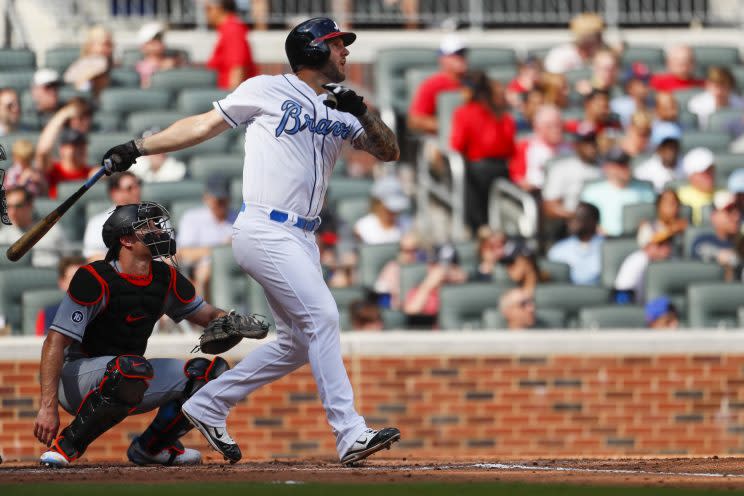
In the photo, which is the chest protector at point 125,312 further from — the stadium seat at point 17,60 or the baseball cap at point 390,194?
the stadium seat at point 17,60

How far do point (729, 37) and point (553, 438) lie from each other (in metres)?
7.55

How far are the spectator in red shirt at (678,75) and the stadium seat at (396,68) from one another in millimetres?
2052

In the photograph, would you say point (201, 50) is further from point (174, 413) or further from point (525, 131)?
point (174, 413)

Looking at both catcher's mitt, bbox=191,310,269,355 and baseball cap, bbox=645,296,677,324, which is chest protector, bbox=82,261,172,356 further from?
A: baseball cap, bbox=645,296,677,324

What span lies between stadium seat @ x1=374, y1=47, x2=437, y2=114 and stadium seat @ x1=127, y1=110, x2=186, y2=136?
81.8 inches

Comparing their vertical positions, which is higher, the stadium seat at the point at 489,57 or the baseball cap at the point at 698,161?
the stadium seat at the point at 489,57

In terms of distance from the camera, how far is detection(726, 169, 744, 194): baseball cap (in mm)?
11758

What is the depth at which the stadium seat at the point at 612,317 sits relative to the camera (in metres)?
9.91

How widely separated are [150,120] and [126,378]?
5.50 m

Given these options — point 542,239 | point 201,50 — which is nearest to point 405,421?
point 542,239

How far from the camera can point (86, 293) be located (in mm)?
6613

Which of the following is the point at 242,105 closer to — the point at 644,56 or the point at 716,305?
the point at 716,305

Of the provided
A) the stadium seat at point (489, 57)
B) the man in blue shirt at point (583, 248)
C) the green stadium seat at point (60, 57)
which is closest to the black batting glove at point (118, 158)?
the man in blue shirt at point (583, 248)

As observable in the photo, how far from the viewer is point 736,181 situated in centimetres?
1181
